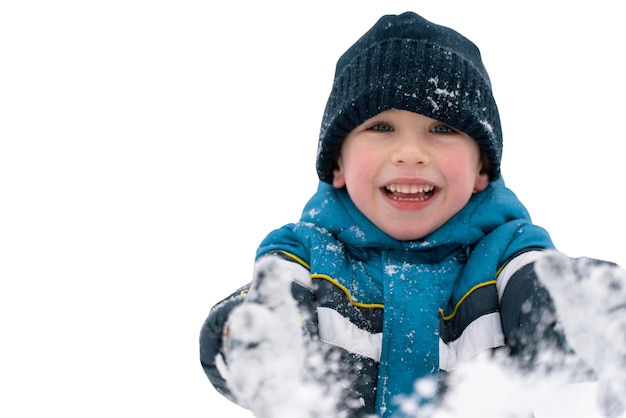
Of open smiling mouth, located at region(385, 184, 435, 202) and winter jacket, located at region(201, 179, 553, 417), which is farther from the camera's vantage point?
open smiling mouth, located at region(385, 184, 435, 202)

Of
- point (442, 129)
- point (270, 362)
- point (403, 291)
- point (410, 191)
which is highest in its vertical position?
point (442, 129)

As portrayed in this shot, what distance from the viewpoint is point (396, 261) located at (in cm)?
187

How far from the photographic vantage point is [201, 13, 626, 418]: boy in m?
1.70

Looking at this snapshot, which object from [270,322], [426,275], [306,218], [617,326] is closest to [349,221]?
[306,218]

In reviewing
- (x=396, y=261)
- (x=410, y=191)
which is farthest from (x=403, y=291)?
(x=410, y=191)

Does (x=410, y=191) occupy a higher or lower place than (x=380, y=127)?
lower

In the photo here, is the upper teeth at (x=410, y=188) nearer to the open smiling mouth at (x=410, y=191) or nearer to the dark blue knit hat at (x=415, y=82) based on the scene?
the open smiling mouth at (x=410, y=191)

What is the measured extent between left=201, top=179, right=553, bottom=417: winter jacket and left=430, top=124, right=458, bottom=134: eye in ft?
0.68

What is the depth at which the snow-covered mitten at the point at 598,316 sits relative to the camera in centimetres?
161

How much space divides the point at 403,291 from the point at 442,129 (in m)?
0.41

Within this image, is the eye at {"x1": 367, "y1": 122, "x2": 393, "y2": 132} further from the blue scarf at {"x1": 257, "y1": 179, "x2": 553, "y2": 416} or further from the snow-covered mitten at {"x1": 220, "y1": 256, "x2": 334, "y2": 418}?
the snow-covered mitten at {"x1": 220, "y1": 256, "x2": 334, "y2": 418}

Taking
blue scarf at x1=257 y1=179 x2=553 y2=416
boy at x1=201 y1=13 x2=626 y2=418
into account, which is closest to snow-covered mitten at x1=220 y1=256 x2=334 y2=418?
boy at x1=201 y1=13 x2=626 y2=418

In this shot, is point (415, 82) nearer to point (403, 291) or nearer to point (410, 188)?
point (410, 188)

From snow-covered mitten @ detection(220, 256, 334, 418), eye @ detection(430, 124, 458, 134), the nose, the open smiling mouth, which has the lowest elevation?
snow-covered mitten @ detection(220, 256, 334, 418)
